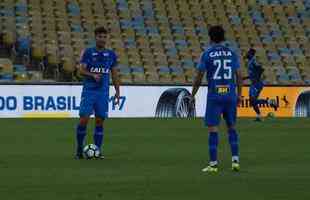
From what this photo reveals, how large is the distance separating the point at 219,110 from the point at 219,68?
610 mm

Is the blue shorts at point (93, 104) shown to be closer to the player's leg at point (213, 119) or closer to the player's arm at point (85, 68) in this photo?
the player's arm at point (85, 68)

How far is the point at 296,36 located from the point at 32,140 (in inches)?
973

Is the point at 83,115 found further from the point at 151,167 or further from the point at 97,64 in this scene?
the point at 151,167

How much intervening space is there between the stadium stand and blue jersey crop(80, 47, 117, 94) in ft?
53.6

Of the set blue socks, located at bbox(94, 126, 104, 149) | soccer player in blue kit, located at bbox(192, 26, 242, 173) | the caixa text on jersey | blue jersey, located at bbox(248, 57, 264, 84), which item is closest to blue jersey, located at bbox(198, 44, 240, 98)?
soccer player in blue kit, located at bbox(192, 26, 242, 173)

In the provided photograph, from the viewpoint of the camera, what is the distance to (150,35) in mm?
38750

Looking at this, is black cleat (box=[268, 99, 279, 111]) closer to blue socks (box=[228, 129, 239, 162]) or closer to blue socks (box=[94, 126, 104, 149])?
blue socks (box=[94, 126, 104, 149])

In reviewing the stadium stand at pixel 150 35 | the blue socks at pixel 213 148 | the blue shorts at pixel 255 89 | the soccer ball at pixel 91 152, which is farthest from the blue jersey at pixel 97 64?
the stadium stand at pixel 150 35

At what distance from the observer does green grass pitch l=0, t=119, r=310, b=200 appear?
1053 cm

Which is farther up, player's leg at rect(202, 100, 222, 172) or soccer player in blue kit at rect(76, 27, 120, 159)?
soccer player in blue kit at rect(76, 27, 120, 159)

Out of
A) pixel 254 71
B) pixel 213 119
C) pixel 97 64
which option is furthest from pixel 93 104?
pixel 254 71

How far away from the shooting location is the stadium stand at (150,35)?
34344 mm

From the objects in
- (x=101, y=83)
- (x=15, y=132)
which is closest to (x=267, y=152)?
(x=101, y=83)

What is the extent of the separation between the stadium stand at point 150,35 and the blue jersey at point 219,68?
1934 centimetres
